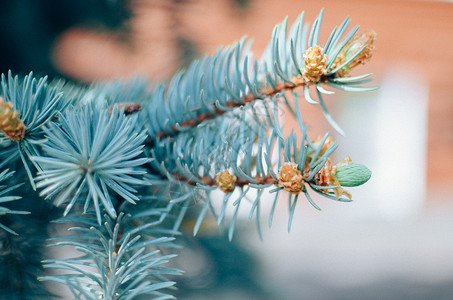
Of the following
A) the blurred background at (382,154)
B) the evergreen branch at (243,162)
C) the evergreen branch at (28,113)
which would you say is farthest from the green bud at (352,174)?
the blurred background at (382,154)

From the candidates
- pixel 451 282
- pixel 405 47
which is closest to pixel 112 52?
pixel 451 282


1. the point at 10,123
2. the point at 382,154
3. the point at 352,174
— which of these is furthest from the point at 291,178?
the point at 382,154

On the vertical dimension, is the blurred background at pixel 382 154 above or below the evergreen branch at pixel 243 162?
above

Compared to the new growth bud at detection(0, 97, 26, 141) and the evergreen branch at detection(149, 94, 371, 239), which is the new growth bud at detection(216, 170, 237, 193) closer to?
the evergreen branch at detection(149, 94, 371, 239)

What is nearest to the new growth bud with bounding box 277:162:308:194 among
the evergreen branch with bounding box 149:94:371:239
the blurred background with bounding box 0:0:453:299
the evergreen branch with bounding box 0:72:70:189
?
the evergreen branch with bounding box 149:94:371:239

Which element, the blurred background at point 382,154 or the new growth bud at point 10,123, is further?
the blurred background at point 382,154

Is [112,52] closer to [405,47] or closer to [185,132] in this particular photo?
[185,132]

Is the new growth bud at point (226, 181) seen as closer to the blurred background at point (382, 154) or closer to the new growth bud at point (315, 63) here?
the new growth bud at point (315, 63)

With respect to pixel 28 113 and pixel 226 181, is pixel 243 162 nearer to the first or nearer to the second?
pixel 226 181
